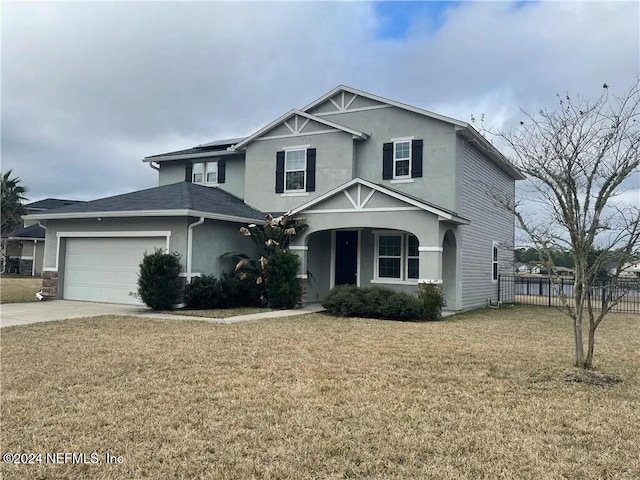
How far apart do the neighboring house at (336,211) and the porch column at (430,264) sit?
0.03 metres

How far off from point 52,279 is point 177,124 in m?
9.81

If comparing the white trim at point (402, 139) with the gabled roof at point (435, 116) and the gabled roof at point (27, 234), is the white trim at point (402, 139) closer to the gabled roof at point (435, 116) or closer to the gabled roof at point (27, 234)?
the gabled roof at point (435, 116)

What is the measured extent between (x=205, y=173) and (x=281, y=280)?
801cm

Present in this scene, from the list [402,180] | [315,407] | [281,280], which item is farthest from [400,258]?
[315,407]

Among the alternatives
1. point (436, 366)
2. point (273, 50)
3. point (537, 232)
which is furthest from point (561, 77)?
point (273, 50)

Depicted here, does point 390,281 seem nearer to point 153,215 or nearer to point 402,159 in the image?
point 402,159

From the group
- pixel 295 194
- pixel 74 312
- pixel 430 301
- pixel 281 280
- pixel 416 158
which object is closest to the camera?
pixel 74 312

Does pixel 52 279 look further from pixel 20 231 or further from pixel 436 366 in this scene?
pixel 20 231

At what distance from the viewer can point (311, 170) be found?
57.9 ft

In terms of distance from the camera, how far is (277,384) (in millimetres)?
6102

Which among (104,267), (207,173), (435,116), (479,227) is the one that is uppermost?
(435,116)

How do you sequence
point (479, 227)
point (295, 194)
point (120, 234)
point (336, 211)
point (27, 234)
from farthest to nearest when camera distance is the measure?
point (27, 234) → point (479, 227) → point (295, 194) → point (120, 234) → point (336, 211)

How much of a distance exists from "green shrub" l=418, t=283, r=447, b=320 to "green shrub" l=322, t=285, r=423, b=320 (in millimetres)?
170

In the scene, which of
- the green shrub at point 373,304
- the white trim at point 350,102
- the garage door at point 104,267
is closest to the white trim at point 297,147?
the white trim at point 350,102
